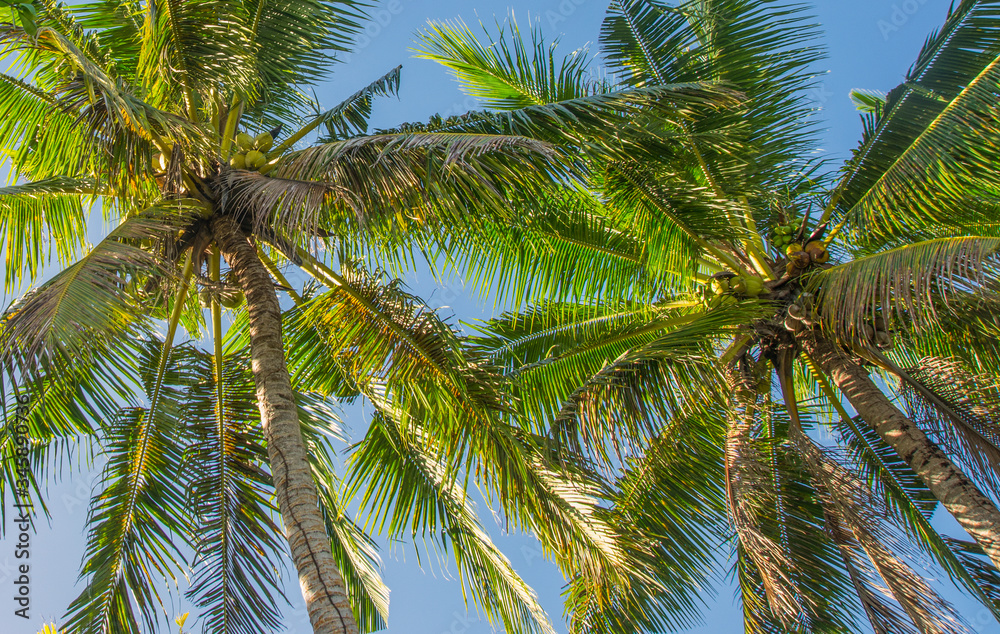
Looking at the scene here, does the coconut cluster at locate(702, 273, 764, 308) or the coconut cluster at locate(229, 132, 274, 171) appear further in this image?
the coconut cluster at locate(702, 273, 764, 308)

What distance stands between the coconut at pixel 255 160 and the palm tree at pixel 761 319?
1837 mm

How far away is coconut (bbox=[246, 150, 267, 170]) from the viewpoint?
646cm

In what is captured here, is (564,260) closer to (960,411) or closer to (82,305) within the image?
(960,411)

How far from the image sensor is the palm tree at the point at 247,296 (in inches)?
207

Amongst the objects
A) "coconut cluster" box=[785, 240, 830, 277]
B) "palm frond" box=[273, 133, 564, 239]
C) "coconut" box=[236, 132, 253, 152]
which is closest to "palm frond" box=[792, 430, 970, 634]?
"coconut cluster" box=[785, 240, 830, 277]

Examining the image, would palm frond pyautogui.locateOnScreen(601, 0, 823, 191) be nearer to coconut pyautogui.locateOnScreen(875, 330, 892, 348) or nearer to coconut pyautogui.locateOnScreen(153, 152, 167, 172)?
coconut pyautogui.locateOnScreen(875, 330, 892, 348)

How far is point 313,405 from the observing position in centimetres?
777

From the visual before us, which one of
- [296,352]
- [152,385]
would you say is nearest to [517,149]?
[296,352]

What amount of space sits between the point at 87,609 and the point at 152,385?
1670 mm

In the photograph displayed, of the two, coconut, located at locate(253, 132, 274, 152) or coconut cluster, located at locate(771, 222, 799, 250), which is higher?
coconut, located at locate(253, 132, 274, 152)

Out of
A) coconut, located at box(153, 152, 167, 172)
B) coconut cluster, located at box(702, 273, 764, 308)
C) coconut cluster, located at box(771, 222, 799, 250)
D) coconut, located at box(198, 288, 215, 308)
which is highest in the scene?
coconut, located at box(153, 152, 167, 172)

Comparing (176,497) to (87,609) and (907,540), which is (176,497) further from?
(907,540)

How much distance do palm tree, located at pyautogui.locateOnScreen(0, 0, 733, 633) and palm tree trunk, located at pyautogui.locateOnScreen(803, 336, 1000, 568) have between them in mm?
2408

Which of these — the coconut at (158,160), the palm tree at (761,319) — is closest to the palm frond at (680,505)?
the palm tree at (761,319)
